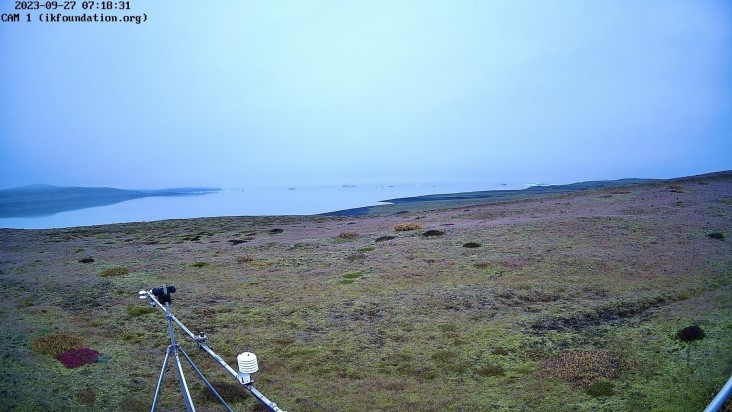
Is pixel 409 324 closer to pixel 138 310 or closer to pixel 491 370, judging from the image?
pixel 491 370

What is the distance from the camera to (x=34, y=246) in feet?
137

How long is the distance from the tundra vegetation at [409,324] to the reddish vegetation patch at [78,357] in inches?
2.4

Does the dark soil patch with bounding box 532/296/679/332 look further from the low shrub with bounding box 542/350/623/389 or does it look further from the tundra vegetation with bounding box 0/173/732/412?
the low shrub with bounding box 542/350/623/389

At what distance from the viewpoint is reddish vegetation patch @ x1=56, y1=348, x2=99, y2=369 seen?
12.0 m

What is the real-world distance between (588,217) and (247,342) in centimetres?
3033

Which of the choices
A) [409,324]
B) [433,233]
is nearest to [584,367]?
[409,324]

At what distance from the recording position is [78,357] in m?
12.4

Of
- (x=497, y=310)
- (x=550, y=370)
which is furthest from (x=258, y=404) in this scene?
(x=497, y=310)

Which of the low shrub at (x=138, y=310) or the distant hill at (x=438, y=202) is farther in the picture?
the distant hill at (x=438, y=202)

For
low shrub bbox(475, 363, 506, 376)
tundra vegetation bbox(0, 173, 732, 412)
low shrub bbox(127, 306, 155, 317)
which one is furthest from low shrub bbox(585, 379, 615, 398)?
low shrub bbox(127, 306, 155, 317)

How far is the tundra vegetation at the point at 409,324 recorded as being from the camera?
Result: 10.4 metres

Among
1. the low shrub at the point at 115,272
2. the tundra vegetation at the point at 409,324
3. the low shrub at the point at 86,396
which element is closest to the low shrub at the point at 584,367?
the tundra vegetation at the point at 409,324

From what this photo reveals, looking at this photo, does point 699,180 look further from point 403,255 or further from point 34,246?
point 34,246

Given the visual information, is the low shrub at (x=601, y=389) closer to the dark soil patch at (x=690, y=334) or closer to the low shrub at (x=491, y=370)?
the low shrub at (x=491, y=370)
